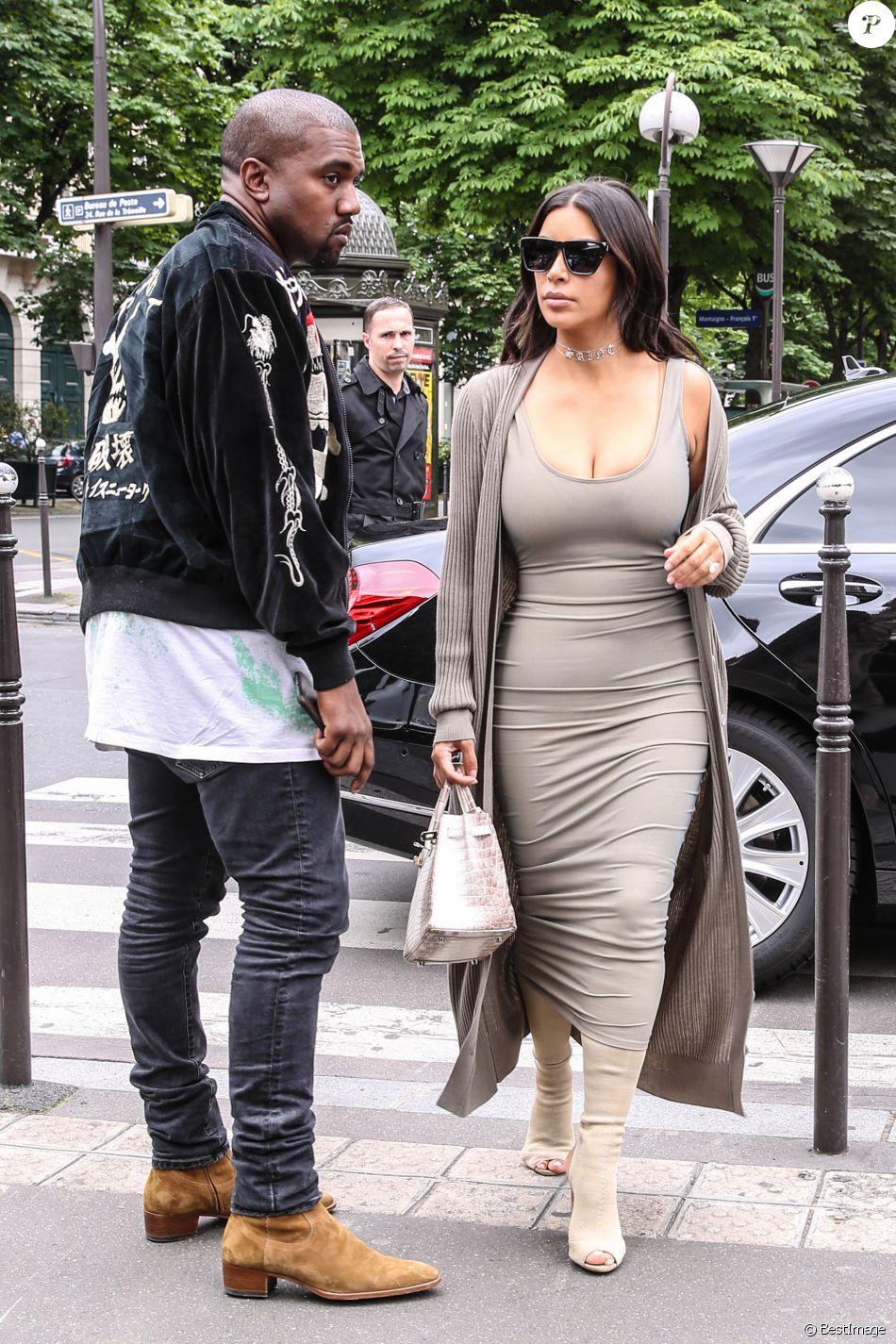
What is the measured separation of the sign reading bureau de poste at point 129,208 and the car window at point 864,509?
8.88m

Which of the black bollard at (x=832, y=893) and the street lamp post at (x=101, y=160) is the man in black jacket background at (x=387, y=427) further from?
the street lamp post at (x=101, y=160)

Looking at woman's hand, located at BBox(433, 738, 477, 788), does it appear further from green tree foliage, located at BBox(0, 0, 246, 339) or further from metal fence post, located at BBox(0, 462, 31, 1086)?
green tree foliage, located at BBox(0, 0, 246, 339)

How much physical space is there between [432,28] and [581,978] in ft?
74.5

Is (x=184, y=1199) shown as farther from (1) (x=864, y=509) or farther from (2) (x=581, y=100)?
(2) (x=581, y=100)

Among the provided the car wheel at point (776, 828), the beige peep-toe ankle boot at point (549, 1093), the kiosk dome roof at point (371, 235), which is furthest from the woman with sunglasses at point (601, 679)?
the kiosk dome roof at point (371, 235)

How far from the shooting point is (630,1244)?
116 inches

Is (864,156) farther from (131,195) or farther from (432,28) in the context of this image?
(131,195)


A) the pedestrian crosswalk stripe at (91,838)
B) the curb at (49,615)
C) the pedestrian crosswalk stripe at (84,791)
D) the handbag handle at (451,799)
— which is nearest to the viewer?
the handbag handle at (451,799)

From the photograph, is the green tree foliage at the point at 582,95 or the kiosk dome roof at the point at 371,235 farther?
the green tree foliage at the point at 582,95

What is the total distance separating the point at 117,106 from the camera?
29.2 meters

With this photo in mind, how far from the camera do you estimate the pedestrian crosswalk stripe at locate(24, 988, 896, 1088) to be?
4043 mm

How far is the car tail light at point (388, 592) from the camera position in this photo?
4691mm

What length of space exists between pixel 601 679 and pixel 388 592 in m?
1.84

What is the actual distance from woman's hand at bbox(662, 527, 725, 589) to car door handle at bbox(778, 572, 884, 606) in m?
1.74
